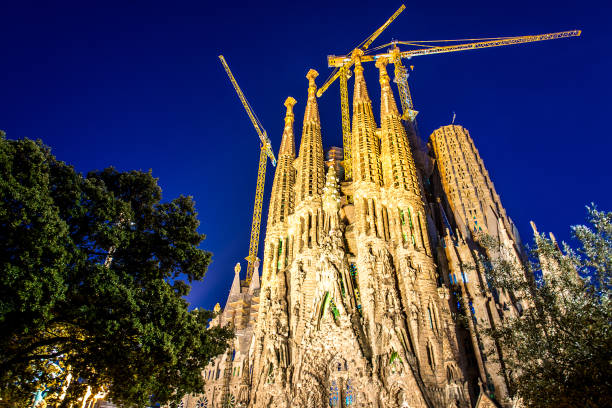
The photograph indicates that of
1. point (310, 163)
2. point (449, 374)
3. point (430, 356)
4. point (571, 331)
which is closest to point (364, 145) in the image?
point (310, 163)

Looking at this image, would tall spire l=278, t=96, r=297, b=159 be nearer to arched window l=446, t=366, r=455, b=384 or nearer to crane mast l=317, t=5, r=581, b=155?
crane mast l=317, t=5, r=581, b=155

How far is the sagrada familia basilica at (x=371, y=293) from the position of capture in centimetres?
2591

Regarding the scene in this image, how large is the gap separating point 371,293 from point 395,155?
14.3m

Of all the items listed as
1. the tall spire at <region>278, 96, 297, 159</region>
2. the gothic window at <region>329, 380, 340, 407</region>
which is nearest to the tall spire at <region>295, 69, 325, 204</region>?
the tall spire at <region>278, 96, 297, 159</region>

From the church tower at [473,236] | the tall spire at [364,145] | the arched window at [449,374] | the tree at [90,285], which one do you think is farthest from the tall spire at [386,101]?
the tree at [90,285]

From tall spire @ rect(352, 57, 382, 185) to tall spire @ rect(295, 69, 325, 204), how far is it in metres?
4.31

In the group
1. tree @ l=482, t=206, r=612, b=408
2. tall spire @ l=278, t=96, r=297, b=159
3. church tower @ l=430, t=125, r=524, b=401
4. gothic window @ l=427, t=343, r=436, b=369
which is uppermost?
tall spire @ l=278, t=96, r=297, b=159

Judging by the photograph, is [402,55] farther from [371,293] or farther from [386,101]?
[371,293]

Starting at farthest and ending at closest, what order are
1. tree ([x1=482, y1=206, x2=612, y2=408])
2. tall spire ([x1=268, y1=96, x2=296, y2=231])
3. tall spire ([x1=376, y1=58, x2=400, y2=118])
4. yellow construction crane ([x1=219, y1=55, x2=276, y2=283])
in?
yellow construction crane ([x1=219, y1=55, x2=276, y2=283])
tall spire ([x1=376, y1=58, x2=400, y2=118])
tall spire ([x1=268, y1=96, x2=296, y2=231])
tree ([x1=482, y1=206, x2=612, y2=408])

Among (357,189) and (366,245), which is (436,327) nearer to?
(366,245)

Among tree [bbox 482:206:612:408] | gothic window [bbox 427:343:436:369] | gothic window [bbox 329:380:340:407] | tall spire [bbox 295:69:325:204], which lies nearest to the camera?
tree [bbox 482:206:612:408]

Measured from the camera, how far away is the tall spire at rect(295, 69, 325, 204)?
39.1 m

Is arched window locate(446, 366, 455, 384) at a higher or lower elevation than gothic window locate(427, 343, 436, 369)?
lower

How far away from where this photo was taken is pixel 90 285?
1108 cm
